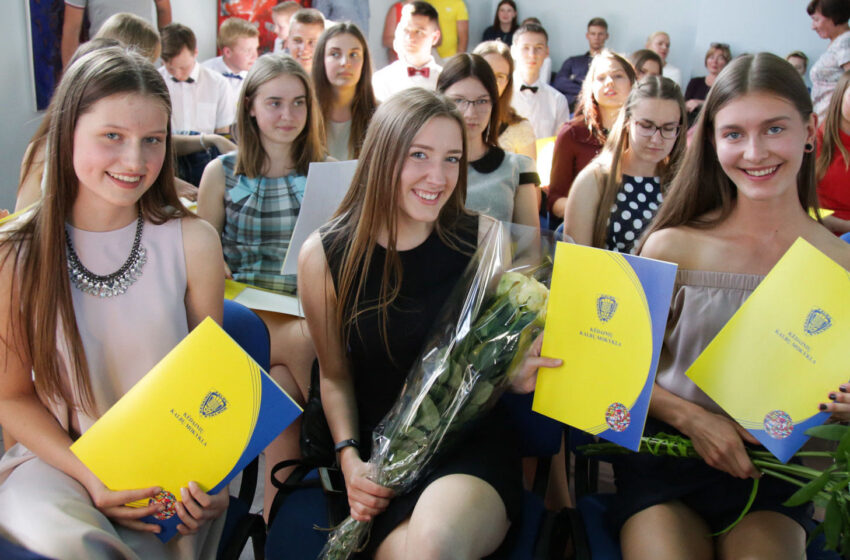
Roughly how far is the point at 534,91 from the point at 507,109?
1.62m

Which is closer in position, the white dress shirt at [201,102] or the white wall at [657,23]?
the white dress shirt at [201,102]

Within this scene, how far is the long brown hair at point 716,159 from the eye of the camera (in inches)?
60.9

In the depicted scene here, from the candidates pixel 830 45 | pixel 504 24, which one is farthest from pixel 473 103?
pixel 504 24

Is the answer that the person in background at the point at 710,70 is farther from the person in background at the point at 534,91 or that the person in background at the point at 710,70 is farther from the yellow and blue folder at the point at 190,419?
the yellow and blue folder at the point at 190,419

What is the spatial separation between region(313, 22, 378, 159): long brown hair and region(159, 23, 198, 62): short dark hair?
1658mm

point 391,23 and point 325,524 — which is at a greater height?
point 391,23

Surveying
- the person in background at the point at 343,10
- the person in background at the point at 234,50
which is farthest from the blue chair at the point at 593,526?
the person in background at the point at 343,10

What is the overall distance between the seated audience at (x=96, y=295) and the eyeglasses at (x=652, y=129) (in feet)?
5.68

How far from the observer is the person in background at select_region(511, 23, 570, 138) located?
16.5ft

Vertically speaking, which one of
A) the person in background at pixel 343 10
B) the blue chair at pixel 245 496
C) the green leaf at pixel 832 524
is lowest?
the blue chair at pixel 245 496

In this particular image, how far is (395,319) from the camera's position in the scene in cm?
174

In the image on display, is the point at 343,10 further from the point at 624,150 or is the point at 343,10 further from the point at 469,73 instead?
the point at 624,150

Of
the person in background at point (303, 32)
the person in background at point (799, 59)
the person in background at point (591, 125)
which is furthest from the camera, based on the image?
the person in background at point (799, 59)

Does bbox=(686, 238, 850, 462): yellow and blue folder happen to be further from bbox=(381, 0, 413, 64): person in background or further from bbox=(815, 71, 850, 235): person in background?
bbox=(381, 0, 413, 64): person in background
